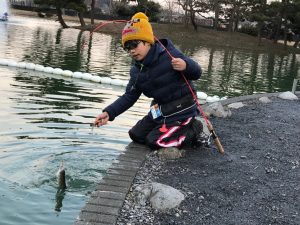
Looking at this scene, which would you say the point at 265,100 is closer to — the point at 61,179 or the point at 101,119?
the point at 101,119

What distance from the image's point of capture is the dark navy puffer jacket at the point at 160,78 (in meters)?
4.57

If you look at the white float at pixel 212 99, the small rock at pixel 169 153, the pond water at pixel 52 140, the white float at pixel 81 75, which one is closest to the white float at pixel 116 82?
the white float at pixel 81 75

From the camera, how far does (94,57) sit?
54.6 feet

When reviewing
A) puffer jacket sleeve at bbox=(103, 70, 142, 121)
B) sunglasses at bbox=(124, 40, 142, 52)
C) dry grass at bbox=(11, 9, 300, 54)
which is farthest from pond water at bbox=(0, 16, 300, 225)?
dry grass at bbox=(11, 9, 300, 54)

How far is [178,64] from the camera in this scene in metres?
4.35

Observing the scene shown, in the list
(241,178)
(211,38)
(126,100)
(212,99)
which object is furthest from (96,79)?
(211,38)

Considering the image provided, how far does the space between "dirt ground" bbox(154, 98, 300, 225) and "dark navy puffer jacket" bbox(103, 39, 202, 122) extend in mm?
688

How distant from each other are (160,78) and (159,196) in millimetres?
1630

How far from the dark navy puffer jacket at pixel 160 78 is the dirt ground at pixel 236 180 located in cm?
68

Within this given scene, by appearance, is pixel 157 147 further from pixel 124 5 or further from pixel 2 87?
pixel 124 5

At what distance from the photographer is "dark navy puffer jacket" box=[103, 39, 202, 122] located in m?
4.57

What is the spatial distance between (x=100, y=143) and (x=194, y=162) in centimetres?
187

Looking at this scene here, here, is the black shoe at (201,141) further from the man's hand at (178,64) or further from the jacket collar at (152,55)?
the jacket collar at (152,55)

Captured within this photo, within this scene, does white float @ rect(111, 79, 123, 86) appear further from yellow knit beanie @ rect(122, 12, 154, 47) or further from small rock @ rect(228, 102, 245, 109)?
yellow knit beanie @ rect(122, 12, 154, 47)
